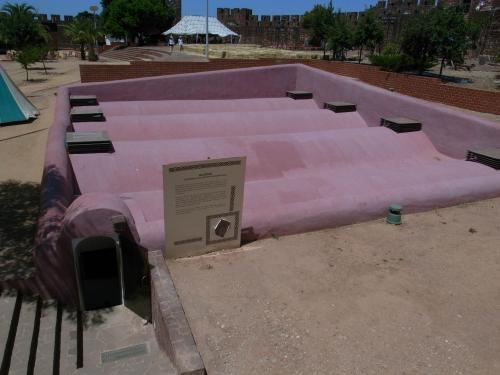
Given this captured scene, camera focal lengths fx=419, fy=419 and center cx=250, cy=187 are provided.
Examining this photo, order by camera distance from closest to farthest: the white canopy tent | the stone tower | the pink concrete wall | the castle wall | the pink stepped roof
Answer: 1. the pink stepped roof
2. the pink concrete wall
3. the castle wall
4. the white canopy tent
5. the stone tower

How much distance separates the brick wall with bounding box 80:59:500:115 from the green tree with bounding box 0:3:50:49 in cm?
2584

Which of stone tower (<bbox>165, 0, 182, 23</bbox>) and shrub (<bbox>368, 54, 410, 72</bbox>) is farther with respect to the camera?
stone tower (<bbox>165, 0, 182, 23</bbox>)

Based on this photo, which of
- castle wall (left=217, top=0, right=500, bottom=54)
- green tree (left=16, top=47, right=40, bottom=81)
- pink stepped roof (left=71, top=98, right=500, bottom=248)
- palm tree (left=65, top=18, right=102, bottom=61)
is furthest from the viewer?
castle wall (left=217, top=0, right=500, bottom=54)

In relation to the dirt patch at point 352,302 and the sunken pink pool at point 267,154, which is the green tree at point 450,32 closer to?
the sunken pink pool at point 267,154

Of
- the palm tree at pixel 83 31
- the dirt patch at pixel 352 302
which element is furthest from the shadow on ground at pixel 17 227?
the palm tree at pixel 83 31

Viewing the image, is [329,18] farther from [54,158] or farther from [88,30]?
[54,158]

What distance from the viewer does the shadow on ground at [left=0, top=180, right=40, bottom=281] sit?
680cm

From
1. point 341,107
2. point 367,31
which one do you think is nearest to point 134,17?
point 367,31

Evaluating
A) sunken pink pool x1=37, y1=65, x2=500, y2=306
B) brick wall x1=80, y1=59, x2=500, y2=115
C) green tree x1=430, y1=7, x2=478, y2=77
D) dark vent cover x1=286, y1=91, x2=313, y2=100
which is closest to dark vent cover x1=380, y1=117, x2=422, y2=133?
sunken pink pool x1=37, y1=65, x2=500, y2=306

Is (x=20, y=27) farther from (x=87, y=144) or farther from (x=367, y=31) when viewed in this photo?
(x=87, y=144)

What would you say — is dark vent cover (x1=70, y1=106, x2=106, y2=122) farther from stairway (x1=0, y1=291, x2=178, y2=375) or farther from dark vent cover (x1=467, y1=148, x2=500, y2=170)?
dark vent cover (x1=467, y1=148, x2=500, y2=170)

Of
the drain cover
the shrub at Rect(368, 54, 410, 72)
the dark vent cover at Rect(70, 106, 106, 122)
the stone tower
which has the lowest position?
the drain cover

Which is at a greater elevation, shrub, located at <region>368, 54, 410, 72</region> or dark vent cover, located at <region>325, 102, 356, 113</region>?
shrub, located at <region>368, 54, 410, 72</region>

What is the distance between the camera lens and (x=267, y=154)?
34.7 feet
